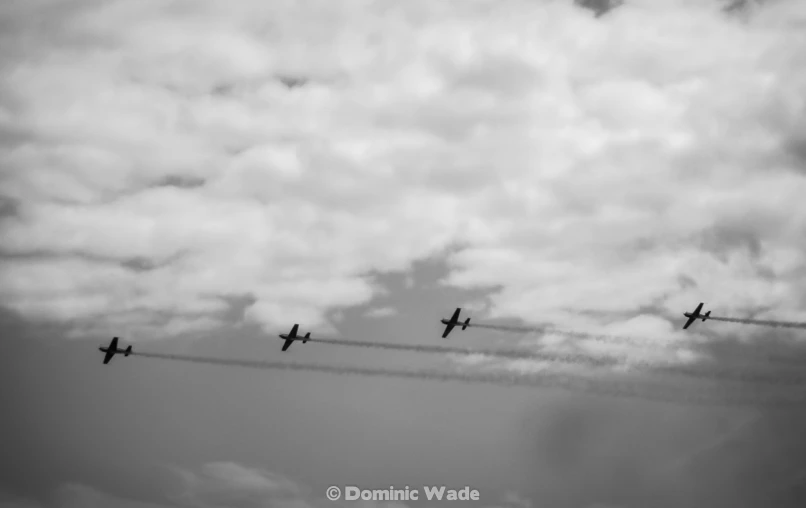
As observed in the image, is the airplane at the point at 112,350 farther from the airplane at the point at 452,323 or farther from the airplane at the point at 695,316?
the airplane at the point at 695,316

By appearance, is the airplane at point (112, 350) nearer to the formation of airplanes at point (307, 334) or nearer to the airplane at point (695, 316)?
the formation of airplanes at point (307, 334)

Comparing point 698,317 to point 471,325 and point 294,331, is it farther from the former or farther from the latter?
point 294,331

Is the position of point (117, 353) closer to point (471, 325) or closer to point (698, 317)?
point (471, 325)

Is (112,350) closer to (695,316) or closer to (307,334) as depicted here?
(307,334)

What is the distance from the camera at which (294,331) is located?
364 ft

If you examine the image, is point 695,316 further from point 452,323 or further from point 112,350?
point 112,350

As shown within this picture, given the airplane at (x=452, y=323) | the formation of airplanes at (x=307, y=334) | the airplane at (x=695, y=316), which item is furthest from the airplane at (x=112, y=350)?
the airplane at (x=695, y=316)

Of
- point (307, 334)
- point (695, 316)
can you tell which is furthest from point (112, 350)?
point (695, 316)

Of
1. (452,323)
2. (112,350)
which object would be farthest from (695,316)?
(112,350)

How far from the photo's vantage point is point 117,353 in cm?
11038

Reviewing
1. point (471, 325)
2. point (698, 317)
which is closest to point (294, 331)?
point (471, 325)

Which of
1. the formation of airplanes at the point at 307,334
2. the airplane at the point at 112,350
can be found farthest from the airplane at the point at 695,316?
the airplane at the point at 112,350

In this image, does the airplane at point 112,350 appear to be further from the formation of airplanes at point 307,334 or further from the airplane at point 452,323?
the airplane at point 452,323

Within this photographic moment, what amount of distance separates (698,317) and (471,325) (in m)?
36.6
